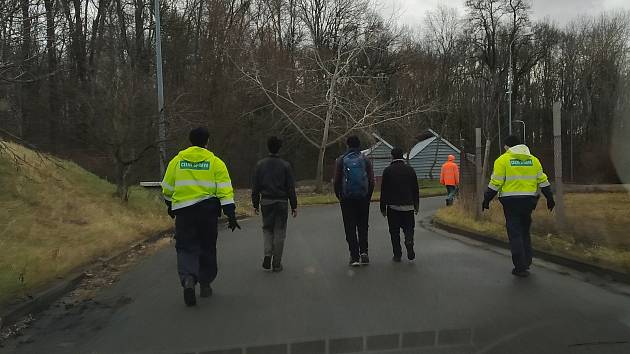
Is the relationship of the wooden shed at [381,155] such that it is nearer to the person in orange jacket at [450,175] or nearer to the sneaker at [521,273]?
the person in orange jacket at [450,175]

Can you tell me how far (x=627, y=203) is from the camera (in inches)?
667

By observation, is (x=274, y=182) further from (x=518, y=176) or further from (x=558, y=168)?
(x=558, y=168)

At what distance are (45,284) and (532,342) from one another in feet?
19.8

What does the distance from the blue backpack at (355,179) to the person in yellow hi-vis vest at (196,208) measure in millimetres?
2315

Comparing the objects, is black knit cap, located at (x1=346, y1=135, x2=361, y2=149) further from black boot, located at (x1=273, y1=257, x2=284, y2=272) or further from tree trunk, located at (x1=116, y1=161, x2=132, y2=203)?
tree trunk, located at (x1=116, y1=161, x2=132, y2=203)

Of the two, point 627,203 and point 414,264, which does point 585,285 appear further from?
point 627,203

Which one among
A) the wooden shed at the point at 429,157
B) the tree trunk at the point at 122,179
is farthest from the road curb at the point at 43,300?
the wooden shed at the point at 429,157

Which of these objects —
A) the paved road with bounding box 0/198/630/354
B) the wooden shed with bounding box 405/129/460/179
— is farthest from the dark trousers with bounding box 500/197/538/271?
the wooden shed with bounding box 405/129/460/179

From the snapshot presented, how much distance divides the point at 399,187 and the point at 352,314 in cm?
356

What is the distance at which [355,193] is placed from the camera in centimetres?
905

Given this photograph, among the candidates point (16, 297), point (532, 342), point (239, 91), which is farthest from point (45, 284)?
point (239, 91)

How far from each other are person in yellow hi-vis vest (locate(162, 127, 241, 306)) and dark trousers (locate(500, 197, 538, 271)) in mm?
3688

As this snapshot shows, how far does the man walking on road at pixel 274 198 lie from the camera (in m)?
8.89

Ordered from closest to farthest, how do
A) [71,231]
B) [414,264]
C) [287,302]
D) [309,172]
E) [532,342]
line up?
[532,342] < [287,302] < [414,264] < [71,231] < [309,172]
